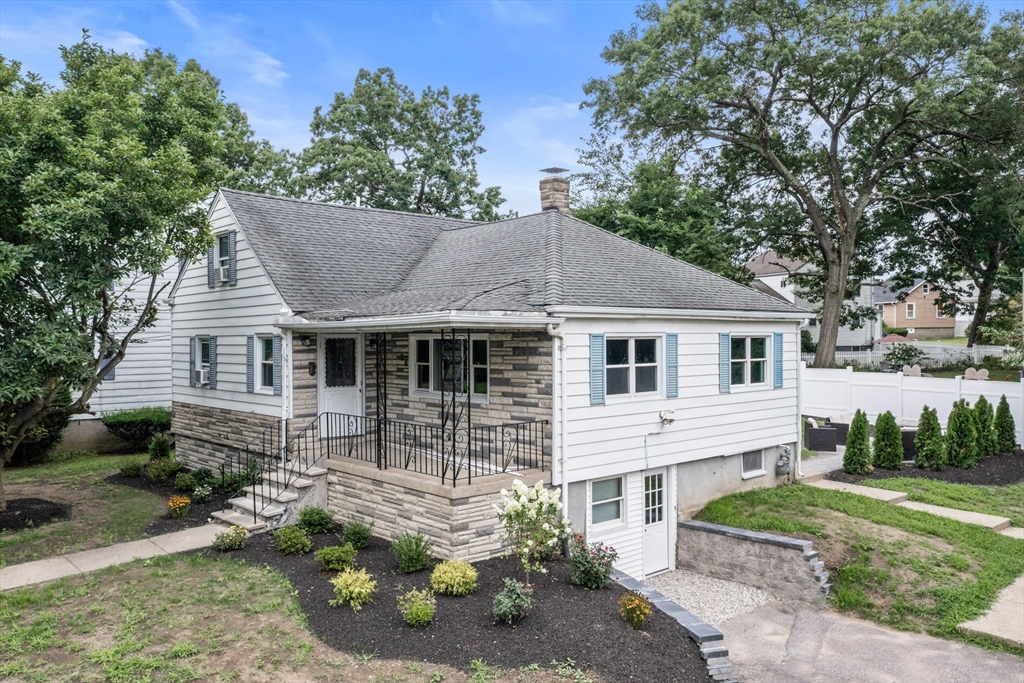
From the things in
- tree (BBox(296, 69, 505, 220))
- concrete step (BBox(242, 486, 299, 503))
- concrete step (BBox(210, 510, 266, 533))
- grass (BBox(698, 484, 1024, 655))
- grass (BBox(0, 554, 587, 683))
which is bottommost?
grass (BBox(698, 484, 1024, 655))

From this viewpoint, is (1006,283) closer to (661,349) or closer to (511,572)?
(661,349)

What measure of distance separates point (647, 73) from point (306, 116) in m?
16.2

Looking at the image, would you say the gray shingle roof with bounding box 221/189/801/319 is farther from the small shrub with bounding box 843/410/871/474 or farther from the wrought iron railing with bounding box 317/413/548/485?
the small shrub with bounding box 843/410/871/474

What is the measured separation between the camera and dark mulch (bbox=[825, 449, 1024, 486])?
13.9 metres

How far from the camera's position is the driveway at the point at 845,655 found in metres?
7.65

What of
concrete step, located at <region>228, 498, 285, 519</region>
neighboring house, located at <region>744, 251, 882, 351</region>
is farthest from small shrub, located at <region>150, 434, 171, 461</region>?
neighboring house, located at <region>744, 251, 882, 351</region>

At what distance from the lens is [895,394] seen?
63.6 feet

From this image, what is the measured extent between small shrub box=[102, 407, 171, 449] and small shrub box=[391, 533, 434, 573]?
42.1 ft

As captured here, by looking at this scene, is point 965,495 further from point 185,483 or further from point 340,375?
point 185,483

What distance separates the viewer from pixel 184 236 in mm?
11664

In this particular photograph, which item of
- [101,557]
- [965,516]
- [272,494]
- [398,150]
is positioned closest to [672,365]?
[965,516]

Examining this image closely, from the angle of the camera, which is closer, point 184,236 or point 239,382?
point 184,236

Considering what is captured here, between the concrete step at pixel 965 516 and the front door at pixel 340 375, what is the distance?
10169 millimetres

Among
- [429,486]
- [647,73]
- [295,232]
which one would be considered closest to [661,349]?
[429,486]
